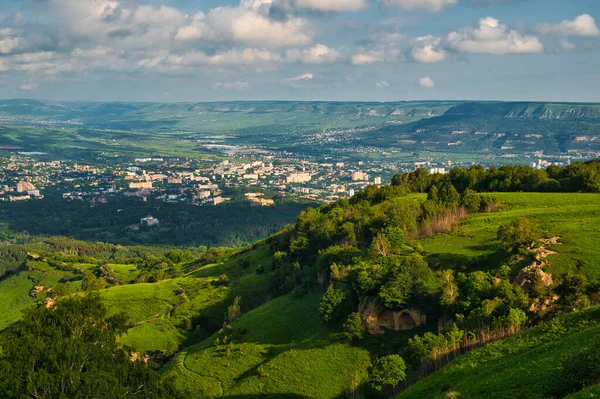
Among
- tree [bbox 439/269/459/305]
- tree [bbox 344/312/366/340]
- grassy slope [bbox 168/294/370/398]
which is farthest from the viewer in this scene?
tree [bbox 344/312/366/340]

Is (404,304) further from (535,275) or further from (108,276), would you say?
(108,276)

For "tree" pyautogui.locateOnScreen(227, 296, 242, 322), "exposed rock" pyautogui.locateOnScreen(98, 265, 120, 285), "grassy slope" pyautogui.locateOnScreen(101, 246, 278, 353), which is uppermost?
"tree" pyautogui.locateOnScreen(227, 296, 242, 322)

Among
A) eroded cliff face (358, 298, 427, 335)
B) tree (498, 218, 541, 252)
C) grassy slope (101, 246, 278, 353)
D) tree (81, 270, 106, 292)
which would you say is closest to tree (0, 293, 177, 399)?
tree (81, 270, 106, 292)

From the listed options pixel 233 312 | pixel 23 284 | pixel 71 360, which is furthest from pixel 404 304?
pixel 23 284

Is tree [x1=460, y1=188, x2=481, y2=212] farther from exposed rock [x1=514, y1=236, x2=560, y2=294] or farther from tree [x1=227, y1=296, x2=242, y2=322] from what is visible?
tree [x1=227, y1=296, x2=242, y2=322]

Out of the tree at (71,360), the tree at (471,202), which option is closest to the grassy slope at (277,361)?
the tree at (71,360)

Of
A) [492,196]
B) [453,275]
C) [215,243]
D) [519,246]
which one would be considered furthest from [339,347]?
[215,243]

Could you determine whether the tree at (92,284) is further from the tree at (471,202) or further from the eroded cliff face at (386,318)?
the tree at (471,202)
